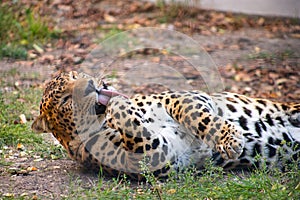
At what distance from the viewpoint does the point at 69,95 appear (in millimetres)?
5934

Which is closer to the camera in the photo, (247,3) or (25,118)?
(25,118)

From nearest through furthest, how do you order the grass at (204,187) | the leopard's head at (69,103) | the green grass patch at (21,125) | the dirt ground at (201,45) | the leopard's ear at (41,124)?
the grass at (204,187), the leopard's head at (69,103), the leopard's ear at (41,124), the green grass patch at (21,125), the dirt ground at (201,45)

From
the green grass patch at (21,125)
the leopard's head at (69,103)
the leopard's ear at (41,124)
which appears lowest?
the green grass patch at (21,125)

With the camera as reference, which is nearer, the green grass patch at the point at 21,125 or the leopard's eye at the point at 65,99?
the leopard's eye at the point at 65,99

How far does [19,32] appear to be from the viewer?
34.8ft

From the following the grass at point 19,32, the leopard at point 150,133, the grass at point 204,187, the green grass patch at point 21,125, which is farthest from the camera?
the grass at point 19,32

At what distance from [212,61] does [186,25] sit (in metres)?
1.81

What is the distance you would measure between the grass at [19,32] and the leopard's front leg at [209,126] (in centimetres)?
474

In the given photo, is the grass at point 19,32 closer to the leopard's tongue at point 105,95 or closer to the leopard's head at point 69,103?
the leopard's head at point 69,103

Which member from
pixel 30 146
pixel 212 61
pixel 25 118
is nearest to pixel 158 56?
pixel 212 61

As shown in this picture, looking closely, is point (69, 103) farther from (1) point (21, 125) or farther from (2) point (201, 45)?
(2) point (201, 45)

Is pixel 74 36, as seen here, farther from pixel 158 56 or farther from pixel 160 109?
pixel 160 109

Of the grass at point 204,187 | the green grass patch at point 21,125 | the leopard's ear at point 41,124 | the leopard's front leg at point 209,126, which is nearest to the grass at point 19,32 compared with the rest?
the green grass patch at point 21,125

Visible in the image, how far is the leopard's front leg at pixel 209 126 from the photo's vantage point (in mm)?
5707
